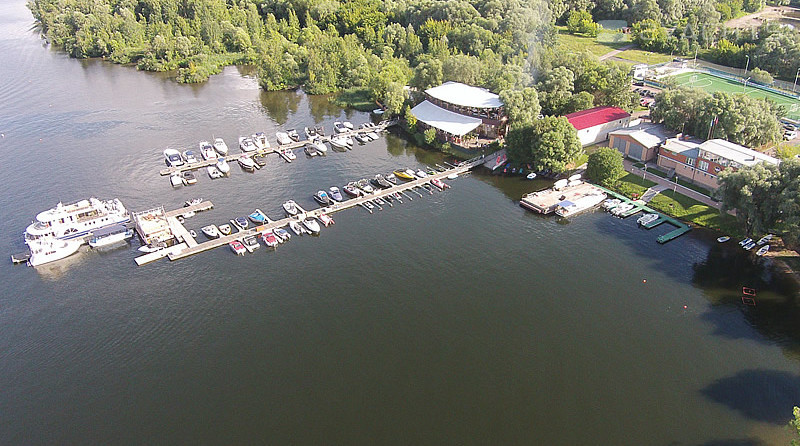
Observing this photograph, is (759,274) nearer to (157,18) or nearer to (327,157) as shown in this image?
(327,157)

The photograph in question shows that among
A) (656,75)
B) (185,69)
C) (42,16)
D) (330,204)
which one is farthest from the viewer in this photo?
(42,16)

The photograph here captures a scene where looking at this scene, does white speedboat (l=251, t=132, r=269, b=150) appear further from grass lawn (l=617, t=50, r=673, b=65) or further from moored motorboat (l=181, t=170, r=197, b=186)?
grass lawn (l=617, t=50, r=673, b=65)

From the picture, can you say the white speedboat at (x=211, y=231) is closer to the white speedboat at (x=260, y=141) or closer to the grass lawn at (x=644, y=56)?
the white speedboat at (x=260, y=141)

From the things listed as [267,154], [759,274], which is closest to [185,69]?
[267,154]

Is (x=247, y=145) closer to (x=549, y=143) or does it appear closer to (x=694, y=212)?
(x=549, y=143)

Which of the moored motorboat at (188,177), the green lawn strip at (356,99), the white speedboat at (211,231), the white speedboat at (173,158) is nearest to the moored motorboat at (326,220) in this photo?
the white speedboat at (211,231)

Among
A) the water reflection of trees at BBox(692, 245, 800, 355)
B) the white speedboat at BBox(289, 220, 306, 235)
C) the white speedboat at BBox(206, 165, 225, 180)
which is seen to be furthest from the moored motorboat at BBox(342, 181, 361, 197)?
the water reflection of trees at BBox(692, 245, 800, 355)

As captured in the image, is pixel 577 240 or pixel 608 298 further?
pixel 577 240

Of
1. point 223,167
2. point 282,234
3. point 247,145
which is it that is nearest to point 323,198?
point 282,234
